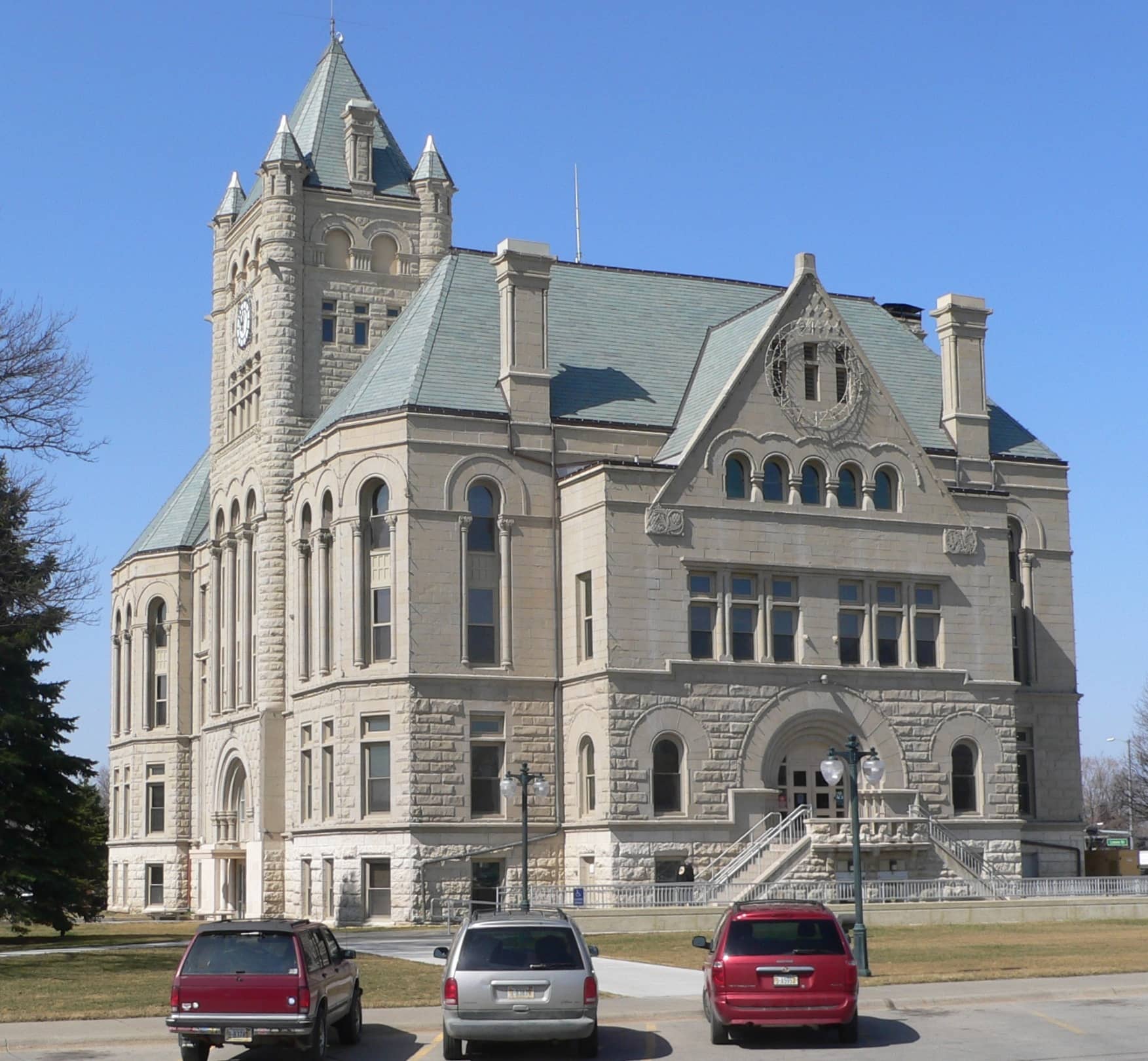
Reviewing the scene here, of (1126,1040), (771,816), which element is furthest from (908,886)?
(1126,1040)

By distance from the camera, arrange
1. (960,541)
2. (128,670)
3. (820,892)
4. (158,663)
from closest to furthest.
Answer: (820,892) < (960,541) < (158,663) < (128,670)

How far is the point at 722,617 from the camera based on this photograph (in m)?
51.6

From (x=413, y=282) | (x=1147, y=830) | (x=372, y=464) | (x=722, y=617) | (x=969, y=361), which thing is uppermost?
(x=413, y=282)

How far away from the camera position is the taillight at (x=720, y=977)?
74.4 feet

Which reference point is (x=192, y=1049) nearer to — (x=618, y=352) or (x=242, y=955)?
(x=242, y=955)

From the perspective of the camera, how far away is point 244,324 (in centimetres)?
6288

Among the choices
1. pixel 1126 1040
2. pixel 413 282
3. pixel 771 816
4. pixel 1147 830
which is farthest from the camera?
pixel 1147 830

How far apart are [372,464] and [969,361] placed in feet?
A: 63.3

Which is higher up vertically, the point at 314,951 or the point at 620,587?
the point at 620,587

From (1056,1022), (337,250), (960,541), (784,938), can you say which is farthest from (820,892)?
(337,250)

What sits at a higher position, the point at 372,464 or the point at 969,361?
the point at 969,361

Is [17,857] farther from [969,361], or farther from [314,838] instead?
[969,361]

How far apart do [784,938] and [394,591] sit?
96.4 ft

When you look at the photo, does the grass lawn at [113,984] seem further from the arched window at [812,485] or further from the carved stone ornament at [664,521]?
the arched window at [812,485]
